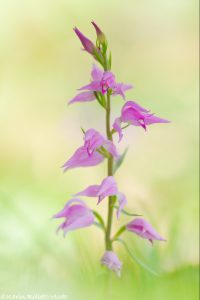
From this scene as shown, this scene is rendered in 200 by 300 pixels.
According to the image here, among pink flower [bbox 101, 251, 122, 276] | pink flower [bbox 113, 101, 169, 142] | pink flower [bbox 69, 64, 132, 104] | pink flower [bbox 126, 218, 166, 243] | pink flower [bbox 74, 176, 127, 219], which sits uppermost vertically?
pink flower [bbox 69, 64, 132, 104]

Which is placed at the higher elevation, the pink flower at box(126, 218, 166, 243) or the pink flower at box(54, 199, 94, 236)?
the pink flower at box(54, 199, 94, 236)

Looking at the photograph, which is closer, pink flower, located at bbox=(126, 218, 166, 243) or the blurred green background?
pink flower, located at bbox=(126, 218, 166, 243)

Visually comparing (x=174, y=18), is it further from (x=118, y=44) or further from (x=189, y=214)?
(x=189, y=214)

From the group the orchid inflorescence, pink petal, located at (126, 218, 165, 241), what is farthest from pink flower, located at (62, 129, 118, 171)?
pink petal, located at (126, 218, 165, 241)

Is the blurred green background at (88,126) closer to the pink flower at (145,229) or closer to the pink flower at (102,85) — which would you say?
the pink flower at (145,229)

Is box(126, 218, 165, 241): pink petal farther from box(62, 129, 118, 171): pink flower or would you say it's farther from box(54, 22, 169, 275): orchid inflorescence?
box(62, 129, 118, 171): pink flower

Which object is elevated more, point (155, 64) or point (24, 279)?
point (155, 64)

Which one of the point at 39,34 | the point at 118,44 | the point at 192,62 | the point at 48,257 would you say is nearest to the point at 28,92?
the point at 39,34
